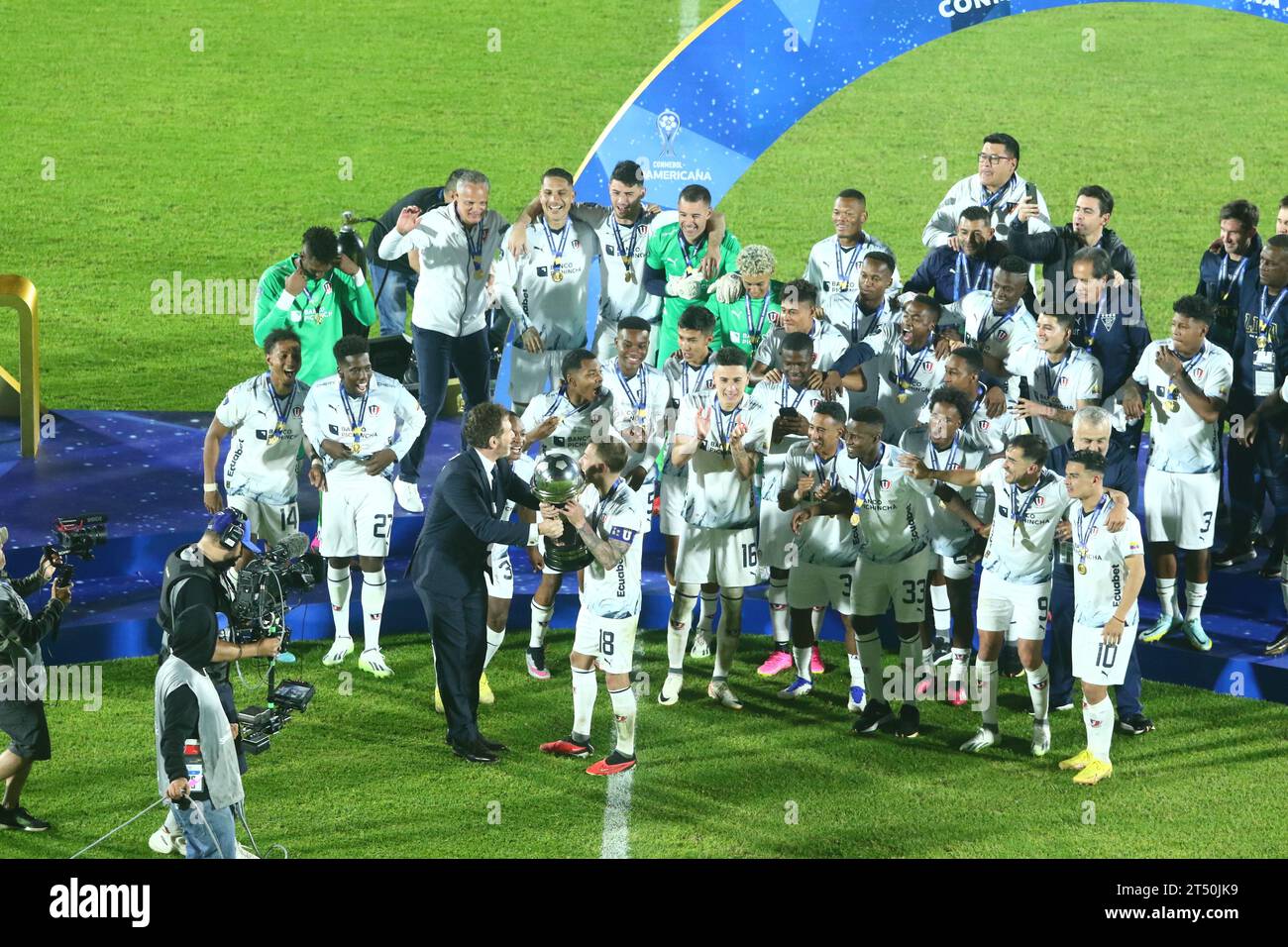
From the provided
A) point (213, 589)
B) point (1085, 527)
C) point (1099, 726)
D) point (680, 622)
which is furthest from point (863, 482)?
point (213, 589)

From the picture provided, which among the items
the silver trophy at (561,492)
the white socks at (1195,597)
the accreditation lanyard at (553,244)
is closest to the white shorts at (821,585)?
the silver trophy at (561,492)

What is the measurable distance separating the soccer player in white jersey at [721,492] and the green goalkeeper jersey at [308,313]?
210 centimetres

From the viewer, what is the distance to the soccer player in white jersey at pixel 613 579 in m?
8.38

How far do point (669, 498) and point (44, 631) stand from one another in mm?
3067

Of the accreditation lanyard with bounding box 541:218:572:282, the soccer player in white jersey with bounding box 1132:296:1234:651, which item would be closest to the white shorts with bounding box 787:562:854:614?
the soccer player in white jersey with bounding box 1132:296:1234:651

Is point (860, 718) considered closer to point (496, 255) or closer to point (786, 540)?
point (786, 540)

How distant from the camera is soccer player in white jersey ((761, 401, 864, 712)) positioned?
8828 millimetres

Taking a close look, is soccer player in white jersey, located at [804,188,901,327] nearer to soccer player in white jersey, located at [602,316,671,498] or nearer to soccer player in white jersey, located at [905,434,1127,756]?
soccer player in white jersey, located at [602,316,671,498]

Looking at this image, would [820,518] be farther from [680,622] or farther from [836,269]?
[836,269]

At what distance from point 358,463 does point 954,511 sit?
9.28ft

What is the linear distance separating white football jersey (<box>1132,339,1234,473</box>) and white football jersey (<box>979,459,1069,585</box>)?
126cm

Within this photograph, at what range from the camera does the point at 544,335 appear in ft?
35.0

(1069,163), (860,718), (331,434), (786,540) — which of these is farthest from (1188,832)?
(1069,163)

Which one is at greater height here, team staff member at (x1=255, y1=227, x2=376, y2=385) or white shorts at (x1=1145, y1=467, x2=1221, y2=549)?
team staff member at (x1=255, y1=227, x2=376, y2=385)
